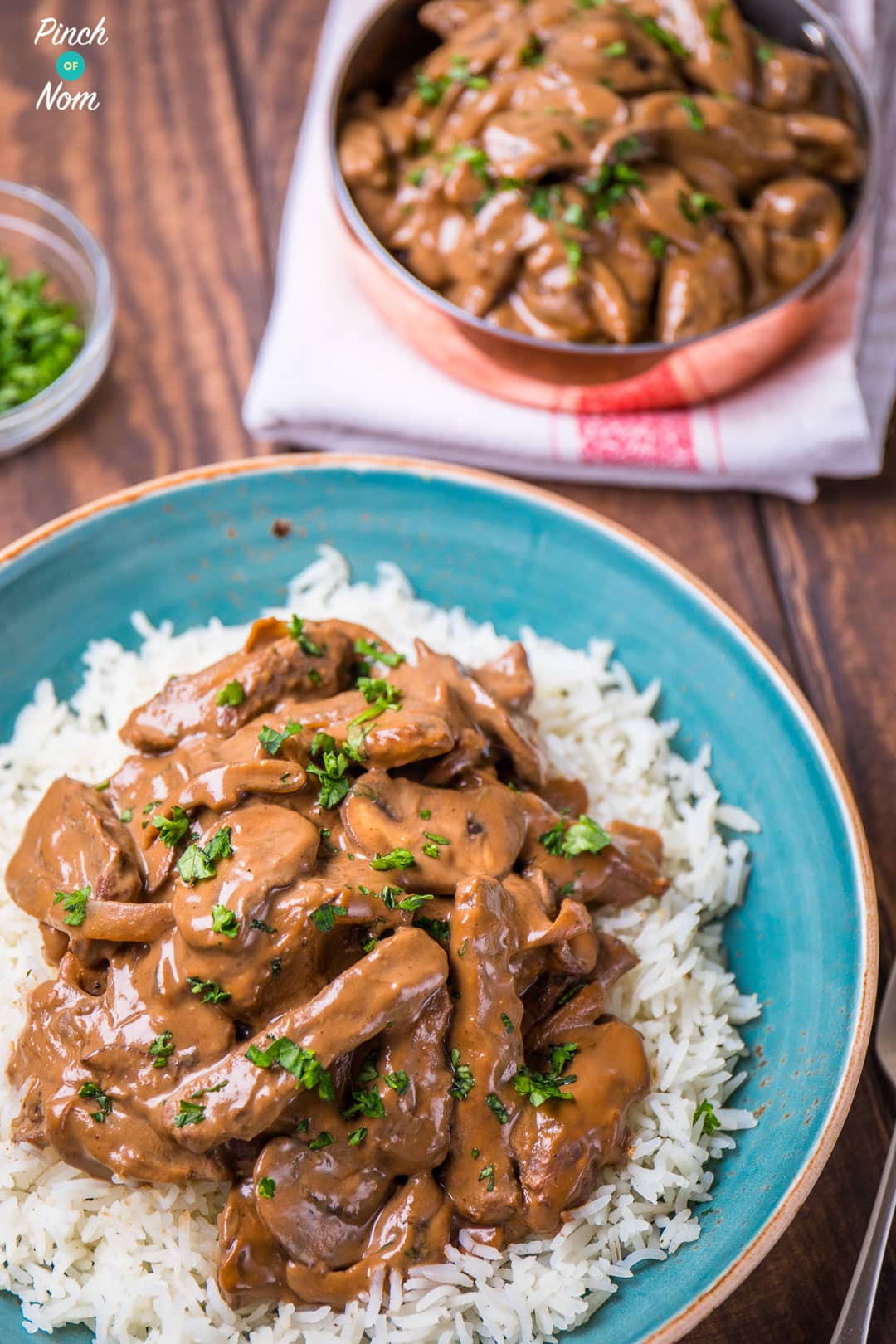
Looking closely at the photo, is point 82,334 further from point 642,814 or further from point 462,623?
point 642,814

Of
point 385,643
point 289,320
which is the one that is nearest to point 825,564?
point 385,643

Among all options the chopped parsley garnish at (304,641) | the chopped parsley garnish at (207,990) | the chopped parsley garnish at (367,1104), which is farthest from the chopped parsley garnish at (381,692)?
the chopped parsley garnish at (367,1104)

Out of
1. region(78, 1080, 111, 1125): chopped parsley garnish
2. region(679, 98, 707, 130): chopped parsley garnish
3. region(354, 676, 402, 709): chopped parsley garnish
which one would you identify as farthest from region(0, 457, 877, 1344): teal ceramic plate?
region(679, 98, 707, 130): chopped parsley garnish

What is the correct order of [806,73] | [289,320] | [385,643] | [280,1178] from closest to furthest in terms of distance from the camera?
[280,1178]
[385,643]
[806,73]
[289,320]

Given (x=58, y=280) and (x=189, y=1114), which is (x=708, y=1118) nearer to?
(x=189, y=1114)

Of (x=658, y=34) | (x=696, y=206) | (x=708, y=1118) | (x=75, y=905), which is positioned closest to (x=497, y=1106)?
(x=708, y=1118)

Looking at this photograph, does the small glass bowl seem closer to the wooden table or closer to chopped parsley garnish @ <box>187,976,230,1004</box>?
the wooden table

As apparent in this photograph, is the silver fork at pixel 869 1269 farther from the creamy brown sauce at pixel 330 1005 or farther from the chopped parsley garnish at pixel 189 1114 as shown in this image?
the chopped parsley garnish at pixel 189 1114
